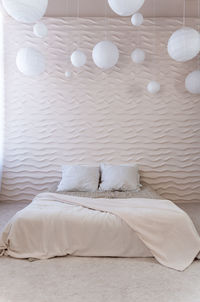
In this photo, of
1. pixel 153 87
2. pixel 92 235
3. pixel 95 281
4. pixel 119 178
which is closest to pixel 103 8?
pixel 153 87

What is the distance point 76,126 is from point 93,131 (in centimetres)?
26

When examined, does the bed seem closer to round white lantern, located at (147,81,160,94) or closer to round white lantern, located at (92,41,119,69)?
round white lantern, located at (92,41,119,69)

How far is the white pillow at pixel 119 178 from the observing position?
3680 millimetres

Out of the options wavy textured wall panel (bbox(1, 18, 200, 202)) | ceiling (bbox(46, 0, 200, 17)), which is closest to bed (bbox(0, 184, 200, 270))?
wavy textured wall panel (bbox(1, 18, 200, 202))

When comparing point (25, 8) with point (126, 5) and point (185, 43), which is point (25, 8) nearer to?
point (126, 5)

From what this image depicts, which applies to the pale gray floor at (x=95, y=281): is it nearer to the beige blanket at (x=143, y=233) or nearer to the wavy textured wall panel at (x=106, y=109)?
the beige blanket at (x=143, y=233)

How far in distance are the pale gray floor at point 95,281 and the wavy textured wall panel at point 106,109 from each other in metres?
1.92

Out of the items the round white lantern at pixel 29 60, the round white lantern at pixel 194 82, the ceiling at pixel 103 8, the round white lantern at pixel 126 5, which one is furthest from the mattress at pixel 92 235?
the ceiling at pixel 103 8

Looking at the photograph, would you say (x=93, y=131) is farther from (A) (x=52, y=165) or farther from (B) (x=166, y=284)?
(B) (x=166, y=284)

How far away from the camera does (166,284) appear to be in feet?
6.84

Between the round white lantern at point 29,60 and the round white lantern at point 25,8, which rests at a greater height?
the round white lantern at point 25,8

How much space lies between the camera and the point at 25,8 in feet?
6.15

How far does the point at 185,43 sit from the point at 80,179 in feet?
6.69

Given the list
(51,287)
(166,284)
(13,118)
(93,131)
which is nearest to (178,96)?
(93,131)
